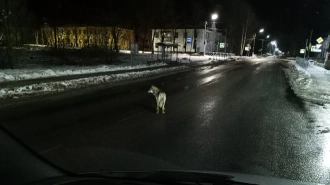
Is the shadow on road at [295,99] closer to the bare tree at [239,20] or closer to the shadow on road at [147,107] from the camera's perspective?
the shadow on road at [147,107]

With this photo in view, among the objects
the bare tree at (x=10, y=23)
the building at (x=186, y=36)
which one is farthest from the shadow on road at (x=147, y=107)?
the building at (x=186, y=36)

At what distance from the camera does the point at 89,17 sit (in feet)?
188

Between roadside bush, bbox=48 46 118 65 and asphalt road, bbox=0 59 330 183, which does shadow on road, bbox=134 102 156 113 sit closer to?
asphalt road, bbox=0 59 330 183

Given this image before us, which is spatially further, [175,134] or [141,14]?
[141,14]

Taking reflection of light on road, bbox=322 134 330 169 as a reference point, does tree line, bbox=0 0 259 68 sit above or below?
above

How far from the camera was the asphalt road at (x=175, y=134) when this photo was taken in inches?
194

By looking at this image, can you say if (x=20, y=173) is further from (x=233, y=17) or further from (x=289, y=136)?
(x=233, y=17)

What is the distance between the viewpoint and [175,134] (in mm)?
6750

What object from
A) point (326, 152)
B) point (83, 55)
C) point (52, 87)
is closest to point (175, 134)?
point (326, 152)

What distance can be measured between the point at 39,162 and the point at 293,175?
4.36 m

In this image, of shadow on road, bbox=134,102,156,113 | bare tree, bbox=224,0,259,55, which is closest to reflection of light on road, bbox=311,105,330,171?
shadow on road, bbox=134,102,156,113

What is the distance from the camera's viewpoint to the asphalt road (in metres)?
4.93

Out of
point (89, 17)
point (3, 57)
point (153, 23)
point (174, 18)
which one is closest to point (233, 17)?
point (174, 18)

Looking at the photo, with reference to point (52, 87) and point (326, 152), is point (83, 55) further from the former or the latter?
point (326, 152)
